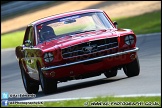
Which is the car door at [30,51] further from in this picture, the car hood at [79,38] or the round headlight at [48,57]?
the round headlight at [48,57]

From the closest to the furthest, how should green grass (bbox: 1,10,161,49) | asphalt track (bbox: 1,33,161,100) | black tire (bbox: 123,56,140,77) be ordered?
asphalt track (bbox: 1,33,161,100) < black tire (bbox: 123,56,140,77) < green grass (bbox: 1,10,161,49)

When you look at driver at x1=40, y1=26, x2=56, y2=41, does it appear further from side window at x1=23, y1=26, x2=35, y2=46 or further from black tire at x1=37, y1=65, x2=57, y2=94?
black tire at x1=37, y1=65, x2=57, y2=94

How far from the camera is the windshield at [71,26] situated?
522 inches

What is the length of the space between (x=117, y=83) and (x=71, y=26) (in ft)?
5.40

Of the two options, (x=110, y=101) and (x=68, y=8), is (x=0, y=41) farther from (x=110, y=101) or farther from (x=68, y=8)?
(x=110, y=101)

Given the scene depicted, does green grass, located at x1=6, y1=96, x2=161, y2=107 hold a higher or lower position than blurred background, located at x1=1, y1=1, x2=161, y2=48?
higher

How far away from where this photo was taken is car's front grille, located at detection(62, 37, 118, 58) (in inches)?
481

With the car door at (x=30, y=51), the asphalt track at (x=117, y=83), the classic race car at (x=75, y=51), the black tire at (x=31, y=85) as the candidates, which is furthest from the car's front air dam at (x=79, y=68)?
the black tire at (x=31, y=85)

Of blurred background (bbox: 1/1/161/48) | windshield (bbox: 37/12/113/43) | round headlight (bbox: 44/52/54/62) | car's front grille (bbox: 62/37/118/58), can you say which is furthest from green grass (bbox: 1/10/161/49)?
round headlight (bbox: 44/52/54/62)

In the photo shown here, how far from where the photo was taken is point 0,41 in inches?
1465

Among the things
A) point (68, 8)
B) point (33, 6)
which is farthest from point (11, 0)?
point (68, 8)

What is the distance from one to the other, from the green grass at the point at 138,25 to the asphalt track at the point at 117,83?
5.75 meters

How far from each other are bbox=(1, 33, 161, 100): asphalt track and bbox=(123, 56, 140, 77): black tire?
0.12m

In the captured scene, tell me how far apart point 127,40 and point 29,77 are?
2.30 metres
